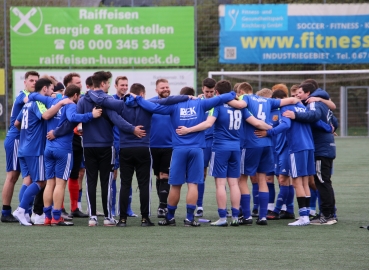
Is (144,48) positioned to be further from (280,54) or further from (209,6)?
(280,54)

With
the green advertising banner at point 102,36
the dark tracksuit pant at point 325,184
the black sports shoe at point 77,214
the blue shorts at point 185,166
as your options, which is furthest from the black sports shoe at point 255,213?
the green advertising banner at point 102,36

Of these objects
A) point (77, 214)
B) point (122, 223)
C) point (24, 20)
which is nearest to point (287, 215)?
point (122, 223)

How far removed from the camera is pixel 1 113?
98.7ft

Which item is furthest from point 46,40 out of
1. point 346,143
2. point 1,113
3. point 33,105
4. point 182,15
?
point 33,105

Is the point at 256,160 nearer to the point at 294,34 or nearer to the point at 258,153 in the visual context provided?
the point at 258,153

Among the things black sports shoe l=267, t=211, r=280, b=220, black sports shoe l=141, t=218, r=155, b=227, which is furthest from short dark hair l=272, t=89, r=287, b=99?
black sports shoe l=141, t=218, r=155, b=227

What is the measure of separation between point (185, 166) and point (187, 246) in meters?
1.83

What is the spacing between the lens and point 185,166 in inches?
391

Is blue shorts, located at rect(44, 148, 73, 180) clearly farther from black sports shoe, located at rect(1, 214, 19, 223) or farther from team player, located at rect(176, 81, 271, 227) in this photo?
team player, located at rect(176, 81, 271, 227)

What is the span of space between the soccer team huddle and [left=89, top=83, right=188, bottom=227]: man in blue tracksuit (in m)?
0.01

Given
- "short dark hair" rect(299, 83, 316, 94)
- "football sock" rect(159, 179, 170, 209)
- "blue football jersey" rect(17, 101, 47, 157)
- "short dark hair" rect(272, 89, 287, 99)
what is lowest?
"football sock" rect(159, 179, 170, 209)

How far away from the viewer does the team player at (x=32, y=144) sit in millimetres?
10086

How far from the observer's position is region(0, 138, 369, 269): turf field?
7.30 m

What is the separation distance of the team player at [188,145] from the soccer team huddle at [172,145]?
0.01 metres
